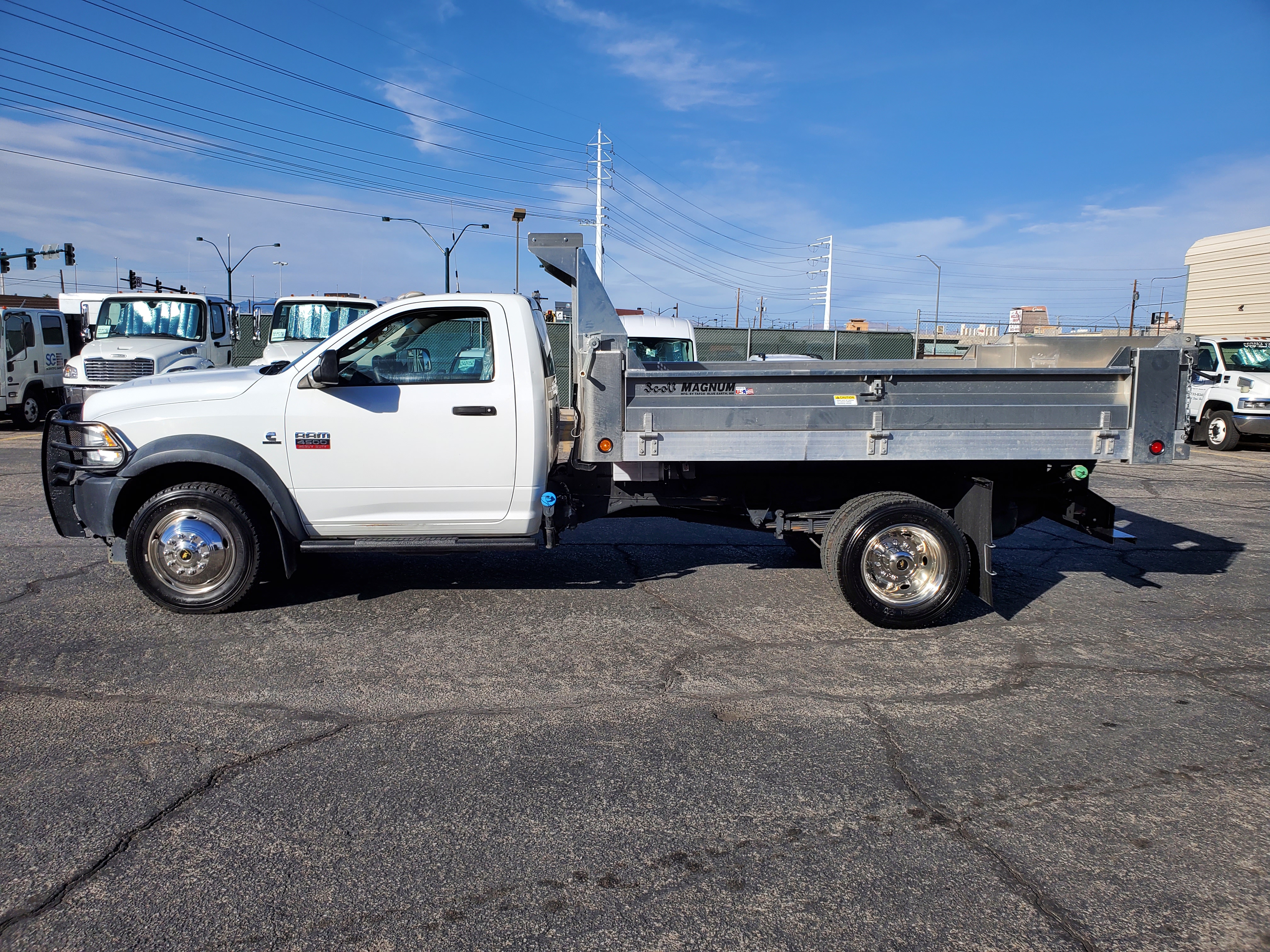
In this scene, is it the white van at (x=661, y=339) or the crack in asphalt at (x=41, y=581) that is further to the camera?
the white van at (x=661, y=339)

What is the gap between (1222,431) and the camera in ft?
54.6

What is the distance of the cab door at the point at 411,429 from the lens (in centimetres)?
555

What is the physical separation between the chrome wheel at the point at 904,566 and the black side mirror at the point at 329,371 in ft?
11.3

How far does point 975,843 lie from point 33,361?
20400 millimetres

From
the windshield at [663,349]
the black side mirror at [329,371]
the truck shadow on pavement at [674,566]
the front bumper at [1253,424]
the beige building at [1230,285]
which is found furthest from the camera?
the beige building at [1230,285]

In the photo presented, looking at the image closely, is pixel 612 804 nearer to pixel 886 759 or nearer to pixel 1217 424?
pixel 886 759

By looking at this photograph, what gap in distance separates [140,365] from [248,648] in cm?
1151

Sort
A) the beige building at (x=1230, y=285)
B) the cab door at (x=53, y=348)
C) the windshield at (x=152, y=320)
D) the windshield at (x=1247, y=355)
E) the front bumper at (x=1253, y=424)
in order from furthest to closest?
the beige building at (x=1230, y=285)
the cab door at (x=53, y=348)
the windshield at (x=1247, y=355)
the front bumper at (x=1253, y=424)
the windshield at (x=152, y=320)

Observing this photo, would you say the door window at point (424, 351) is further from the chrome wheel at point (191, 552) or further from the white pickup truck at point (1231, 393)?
the white pickup truck at point (1231, 393)

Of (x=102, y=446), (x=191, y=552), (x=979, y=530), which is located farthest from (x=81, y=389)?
(x=979, y=530)

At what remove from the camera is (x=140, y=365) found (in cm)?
1459

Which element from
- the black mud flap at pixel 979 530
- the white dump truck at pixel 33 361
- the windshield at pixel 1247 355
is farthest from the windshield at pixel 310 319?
the windshield at pixel 1247 355

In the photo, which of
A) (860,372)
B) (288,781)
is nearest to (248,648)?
(288,781)

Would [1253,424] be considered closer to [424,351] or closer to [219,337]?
[424,351]
